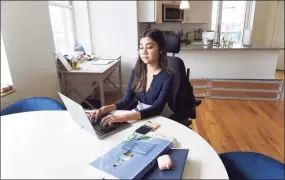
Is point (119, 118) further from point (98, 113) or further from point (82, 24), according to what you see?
point (82, 24)

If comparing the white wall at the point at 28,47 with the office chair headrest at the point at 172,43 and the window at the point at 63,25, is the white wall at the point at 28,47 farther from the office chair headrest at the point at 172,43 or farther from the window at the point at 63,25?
the office chair headrest at the point at 172,43

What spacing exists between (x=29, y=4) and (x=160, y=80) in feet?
4.74

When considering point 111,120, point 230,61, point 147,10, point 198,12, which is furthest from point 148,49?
point 198,12

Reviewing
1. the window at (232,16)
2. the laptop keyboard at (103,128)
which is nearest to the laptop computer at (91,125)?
the laptop keyboard at (103,128)

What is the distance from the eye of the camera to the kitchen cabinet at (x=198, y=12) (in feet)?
16.9

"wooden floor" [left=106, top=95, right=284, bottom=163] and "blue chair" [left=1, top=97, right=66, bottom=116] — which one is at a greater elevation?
"blue chair" [left=1, top=97, right=66, bottom=116]

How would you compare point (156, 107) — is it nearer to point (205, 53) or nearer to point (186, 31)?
point (205, 53)

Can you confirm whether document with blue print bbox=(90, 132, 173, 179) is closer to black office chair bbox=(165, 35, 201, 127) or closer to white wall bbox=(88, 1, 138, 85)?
black office chair bbox=(165, 35, 201, 127)

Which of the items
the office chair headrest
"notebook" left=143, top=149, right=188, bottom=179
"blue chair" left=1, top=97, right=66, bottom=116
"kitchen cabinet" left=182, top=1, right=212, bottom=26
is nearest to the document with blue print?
"notebook" left=143, top=149, right=188, bottom=179

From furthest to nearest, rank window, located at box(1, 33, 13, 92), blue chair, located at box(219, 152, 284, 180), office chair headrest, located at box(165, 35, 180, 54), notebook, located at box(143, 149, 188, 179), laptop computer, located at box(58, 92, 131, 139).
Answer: office chair headrest, located at box(165, 35, 180, 54) < window, located at box(1, 33, 13, 92) < laptop computer, located at box(58, 92, 131, 139) < blue chair, located at box(219, 152, 284, 180) < notebook, located at box(143, 149, 188, 179)

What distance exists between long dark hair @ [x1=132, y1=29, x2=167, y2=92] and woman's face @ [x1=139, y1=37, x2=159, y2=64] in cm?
3

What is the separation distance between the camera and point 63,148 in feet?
2.99

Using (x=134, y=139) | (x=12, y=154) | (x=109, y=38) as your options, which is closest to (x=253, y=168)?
(x=134, y=139)

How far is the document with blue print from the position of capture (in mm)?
709
